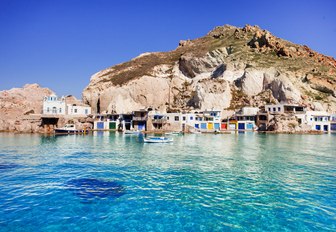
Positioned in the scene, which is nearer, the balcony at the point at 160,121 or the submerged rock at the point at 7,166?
the submerged rock at the point at 7,166

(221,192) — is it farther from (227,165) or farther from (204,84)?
(204,84)

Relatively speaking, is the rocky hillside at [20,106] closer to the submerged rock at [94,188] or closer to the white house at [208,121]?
the white house at [208,121]

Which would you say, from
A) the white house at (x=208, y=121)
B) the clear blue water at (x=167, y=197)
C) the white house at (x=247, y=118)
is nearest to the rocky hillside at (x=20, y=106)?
the white house at (x=208, y=121)

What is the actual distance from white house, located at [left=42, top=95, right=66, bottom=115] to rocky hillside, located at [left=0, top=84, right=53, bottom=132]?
6590mm

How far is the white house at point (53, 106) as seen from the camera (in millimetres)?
76812

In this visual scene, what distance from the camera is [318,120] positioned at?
259ft

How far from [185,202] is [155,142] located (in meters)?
29.3

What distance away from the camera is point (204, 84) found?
8894 centimetres

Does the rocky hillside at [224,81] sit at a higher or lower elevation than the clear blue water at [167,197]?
higher

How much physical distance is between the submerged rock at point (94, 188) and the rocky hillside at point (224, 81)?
69651 millimetres

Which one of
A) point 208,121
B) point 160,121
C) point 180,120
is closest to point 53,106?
point 160,121

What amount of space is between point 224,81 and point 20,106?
230 ft

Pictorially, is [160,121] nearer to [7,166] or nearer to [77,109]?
[77,109]

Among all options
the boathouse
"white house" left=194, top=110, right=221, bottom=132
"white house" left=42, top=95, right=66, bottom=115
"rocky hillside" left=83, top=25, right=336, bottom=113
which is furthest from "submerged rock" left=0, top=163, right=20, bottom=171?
"rocky hillside" left=83, top=25, right=336, bottom=113
